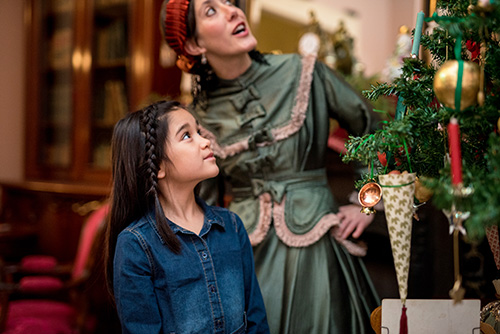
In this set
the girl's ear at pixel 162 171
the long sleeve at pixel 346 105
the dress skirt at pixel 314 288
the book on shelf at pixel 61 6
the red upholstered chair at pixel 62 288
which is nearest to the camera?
the girl's ear at pixel 162 171

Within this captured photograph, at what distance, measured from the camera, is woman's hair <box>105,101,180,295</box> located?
3.48 ft

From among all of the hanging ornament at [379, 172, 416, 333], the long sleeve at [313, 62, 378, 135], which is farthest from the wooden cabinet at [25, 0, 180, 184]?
the hanging ornament at [379, 172, 416, 333]

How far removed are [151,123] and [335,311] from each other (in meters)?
0.61

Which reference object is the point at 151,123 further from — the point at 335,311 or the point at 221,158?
the point at 335,311

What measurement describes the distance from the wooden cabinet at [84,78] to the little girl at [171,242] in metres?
1.89

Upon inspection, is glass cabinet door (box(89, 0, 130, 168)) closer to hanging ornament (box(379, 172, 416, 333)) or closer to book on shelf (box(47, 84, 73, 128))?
book on shelf (box(47, 84, 73, 128))

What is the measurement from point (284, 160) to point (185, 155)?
339mm

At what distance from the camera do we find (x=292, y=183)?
132 centimetres

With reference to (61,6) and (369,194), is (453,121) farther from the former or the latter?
(61,6)

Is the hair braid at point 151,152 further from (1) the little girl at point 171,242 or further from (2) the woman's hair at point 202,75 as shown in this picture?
(2) the woman's hair at point 202,75

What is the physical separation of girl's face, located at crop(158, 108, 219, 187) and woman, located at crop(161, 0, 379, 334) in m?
0.26

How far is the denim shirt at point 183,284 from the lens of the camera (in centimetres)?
97

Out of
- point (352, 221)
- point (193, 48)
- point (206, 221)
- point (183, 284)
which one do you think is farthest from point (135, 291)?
point (193, 48)

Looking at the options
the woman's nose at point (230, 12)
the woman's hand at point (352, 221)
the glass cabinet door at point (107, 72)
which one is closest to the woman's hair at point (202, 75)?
the woman's nose at point (230, 12)
